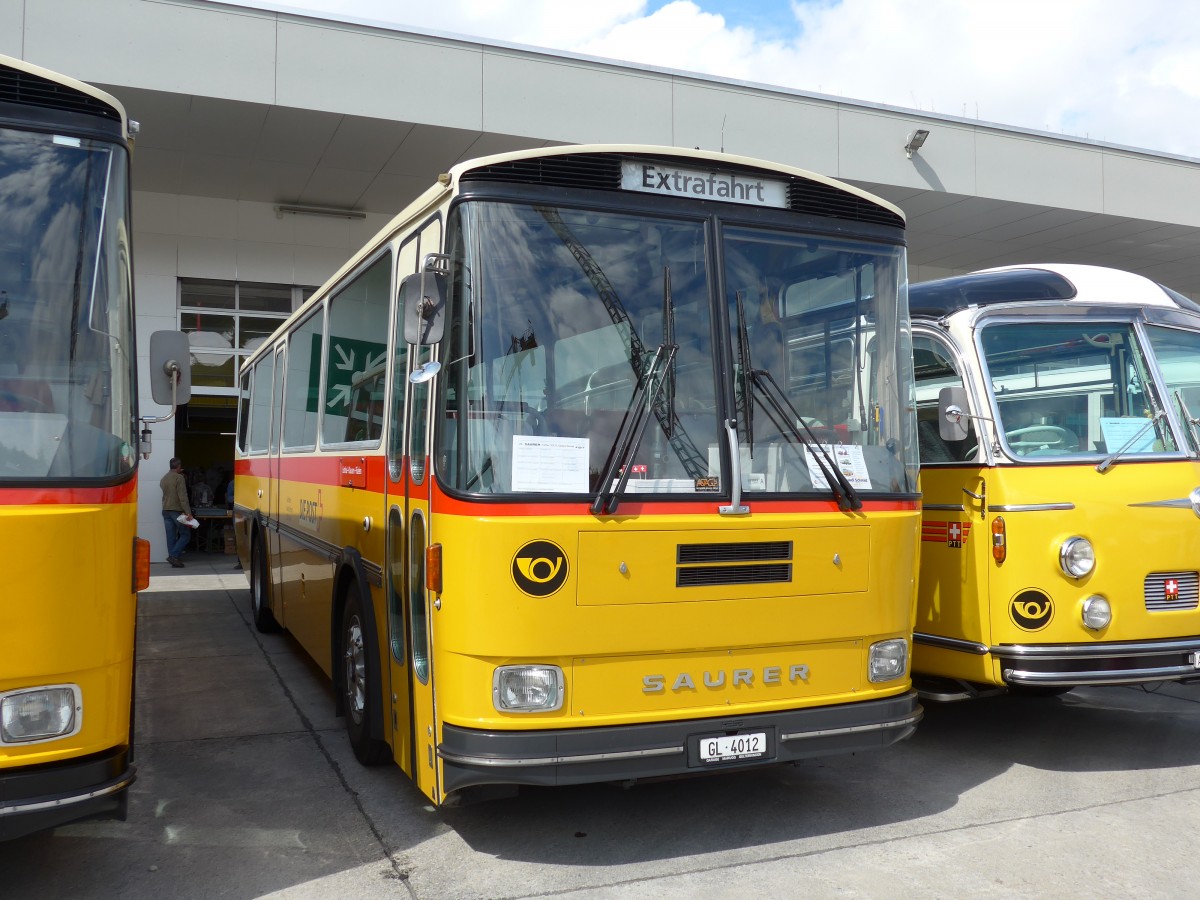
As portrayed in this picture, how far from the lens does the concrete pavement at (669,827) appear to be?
4309 millimetres

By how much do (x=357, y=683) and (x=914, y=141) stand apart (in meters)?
12.9

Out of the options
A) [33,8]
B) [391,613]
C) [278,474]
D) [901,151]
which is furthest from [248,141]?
[391,613]

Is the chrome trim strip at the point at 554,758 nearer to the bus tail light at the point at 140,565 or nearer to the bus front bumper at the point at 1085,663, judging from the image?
the bus tail light at the point at 140,565

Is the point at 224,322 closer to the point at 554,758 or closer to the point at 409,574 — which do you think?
the point at 409,574

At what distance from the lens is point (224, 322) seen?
647 inches

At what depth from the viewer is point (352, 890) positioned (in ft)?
13.9

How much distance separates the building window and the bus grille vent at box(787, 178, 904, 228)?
12810 millimetres

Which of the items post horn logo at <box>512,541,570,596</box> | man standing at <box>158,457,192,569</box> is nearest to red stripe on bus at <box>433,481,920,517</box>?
post horn logo at <box>512,541,570,596</box>

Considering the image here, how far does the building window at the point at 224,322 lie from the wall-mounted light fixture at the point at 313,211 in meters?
1.14

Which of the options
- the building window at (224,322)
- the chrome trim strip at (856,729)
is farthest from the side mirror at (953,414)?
the building window at (224,322)

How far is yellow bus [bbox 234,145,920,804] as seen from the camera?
4.23 meters

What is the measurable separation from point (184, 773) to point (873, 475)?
4041 millimetres

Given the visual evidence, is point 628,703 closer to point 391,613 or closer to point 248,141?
point 391,613

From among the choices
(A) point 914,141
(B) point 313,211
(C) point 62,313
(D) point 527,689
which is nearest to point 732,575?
(D) point 527,689
